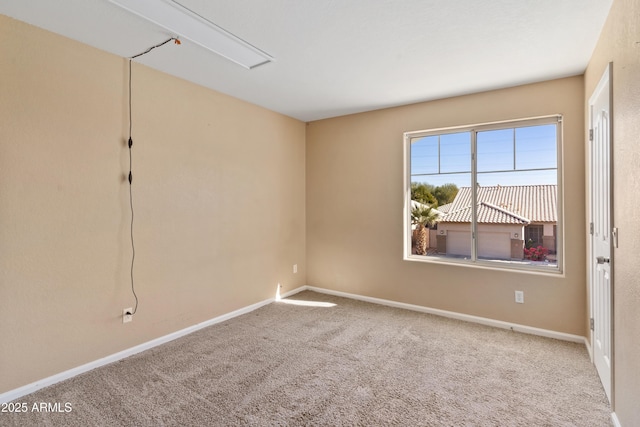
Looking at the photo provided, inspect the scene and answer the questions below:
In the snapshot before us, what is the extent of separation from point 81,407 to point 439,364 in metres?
2.55

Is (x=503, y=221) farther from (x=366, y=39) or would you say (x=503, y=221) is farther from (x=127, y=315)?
(x=127, y=315)

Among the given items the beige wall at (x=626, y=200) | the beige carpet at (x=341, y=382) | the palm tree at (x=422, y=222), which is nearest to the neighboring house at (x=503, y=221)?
the palm tree at (x=422, y=222)

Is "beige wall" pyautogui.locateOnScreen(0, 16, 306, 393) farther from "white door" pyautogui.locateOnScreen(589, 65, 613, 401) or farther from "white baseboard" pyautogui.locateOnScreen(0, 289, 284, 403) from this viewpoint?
"white door" pyautogui.locateOnScreen(589, 65, 613, 401)

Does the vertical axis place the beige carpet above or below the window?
below

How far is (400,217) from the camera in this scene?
3.87 metres

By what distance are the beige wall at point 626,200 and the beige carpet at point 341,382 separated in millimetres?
480

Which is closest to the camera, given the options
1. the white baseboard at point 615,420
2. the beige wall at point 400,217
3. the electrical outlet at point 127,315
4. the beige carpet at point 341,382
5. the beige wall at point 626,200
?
the beige wall at point 626,200

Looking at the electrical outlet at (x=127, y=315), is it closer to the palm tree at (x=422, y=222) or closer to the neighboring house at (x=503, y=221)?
the palm tree at (x=422, y=222)

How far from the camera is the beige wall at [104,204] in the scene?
2076mm

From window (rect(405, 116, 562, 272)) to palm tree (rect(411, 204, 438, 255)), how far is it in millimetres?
12

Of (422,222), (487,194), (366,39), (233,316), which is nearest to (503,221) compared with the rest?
(487,194)

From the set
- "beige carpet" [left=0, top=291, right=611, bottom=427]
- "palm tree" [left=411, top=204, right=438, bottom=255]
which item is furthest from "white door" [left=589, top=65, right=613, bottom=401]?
"palm tree" [left=411, top=204, right=438, bottom=255]

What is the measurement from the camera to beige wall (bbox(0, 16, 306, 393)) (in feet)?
6.81

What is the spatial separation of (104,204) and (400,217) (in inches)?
121
